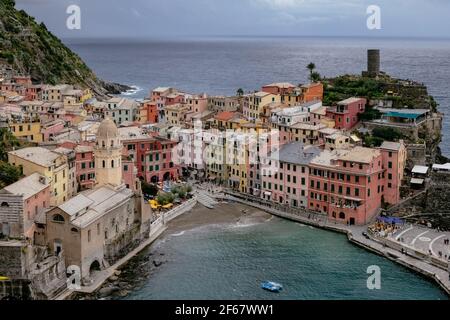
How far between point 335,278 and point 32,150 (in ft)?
67.0

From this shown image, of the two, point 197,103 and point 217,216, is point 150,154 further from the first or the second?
point 197,103

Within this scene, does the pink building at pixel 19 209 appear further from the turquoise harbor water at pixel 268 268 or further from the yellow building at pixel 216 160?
the yellow building at pixel 216 160

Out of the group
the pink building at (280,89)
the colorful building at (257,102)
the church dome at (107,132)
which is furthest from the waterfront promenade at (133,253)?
the pink building at (280,89)

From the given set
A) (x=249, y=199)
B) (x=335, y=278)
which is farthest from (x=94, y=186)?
(x=335, y=278)

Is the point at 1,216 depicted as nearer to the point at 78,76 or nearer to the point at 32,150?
the point at 32,150

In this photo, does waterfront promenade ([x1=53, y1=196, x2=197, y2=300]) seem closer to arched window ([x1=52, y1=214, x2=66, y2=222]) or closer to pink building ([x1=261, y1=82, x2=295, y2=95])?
arched window ([x1=52, y1=214, x2=66, y2=222])

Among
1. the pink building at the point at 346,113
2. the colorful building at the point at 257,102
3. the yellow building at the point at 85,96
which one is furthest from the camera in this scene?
the yellow building at the point at 85,96

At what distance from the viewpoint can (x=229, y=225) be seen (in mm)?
41781

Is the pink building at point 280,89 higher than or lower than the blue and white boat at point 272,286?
higher

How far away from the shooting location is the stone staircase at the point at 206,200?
46.1 m

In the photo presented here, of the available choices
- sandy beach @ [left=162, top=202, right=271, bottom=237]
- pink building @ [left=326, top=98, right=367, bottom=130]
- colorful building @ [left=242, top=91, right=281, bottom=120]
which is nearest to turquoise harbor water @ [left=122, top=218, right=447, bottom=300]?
sandy beach @ [left=162, top=202, right=271, bottom=237]

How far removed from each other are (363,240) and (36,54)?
65.2 meters

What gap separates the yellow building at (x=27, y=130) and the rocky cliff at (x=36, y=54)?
120 ft

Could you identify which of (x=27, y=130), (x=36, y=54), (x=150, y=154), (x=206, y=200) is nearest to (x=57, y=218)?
(x=206, y=200)
